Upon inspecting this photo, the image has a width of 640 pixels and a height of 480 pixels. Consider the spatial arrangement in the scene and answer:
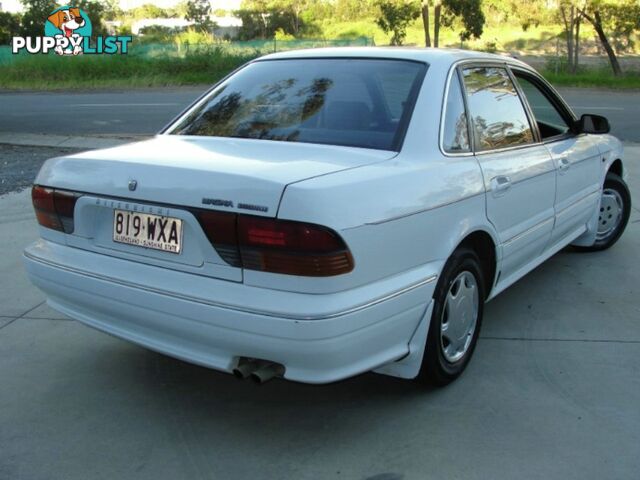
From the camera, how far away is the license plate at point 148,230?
2.79m

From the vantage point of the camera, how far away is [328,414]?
10.6 ft

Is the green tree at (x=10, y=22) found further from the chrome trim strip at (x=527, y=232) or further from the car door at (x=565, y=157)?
the chrome trim strip at (x=527, y=232)

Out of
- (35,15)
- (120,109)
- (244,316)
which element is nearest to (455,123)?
(244,316)

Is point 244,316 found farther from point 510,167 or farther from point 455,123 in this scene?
Result: point 510,167

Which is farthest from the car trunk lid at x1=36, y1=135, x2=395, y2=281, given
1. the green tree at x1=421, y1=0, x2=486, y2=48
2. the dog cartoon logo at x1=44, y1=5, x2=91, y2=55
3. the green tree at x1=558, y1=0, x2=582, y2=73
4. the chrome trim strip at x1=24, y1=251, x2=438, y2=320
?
the dog cartoon logo at x1=44, y1=5, x2=91, y2=55

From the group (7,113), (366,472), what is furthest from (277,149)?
(7,113)

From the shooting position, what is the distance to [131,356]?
12.8 feet

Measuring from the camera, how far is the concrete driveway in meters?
2.83

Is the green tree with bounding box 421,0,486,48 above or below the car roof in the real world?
above

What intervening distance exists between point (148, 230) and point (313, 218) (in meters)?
0.76

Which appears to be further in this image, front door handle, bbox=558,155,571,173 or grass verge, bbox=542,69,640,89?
grass verge, bbox=542,69,640,89

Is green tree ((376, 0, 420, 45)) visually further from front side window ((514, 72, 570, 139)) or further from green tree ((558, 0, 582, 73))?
front side window ((514, 72, 570, 139))

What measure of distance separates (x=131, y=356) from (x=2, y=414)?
784mm

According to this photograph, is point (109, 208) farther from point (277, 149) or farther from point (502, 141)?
point (502, 141)
